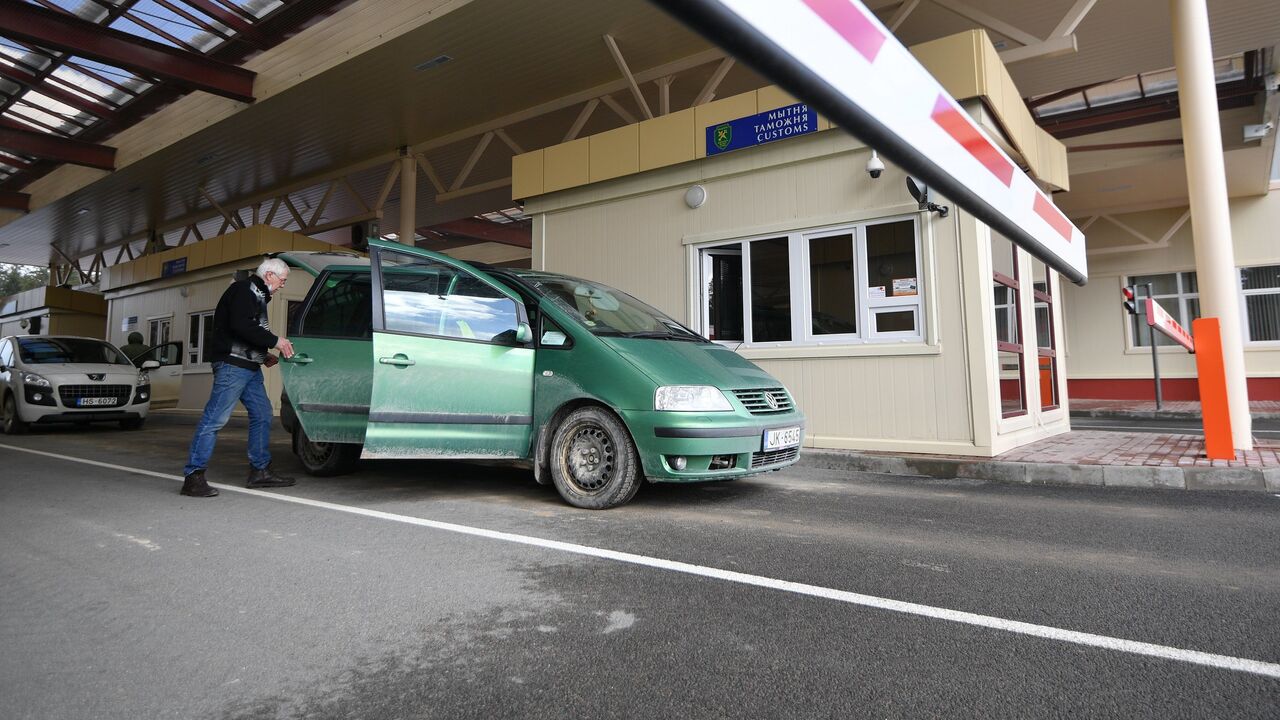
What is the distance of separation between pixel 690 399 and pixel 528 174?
6.69m

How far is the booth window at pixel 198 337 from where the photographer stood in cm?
1767

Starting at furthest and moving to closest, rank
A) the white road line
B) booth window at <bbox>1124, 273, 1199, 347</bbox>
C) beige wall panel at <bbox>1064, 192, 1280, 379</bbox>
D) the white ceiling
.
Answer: booth window at <bbox>1124, 273, 1199, 347</bbox> → beige wall panel at <bbox>1064, 192, 1280, 379</bbox> → the white ceiling → the white road line

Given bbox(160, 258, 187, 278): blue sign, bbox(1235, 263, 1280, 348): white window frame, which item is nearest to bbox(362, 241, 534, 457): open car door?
bbox(160, 258, 187, 278): blue sign

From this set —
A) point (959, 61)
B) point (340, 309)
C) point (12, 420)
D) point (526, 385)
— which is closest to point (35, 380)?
point (12, 420)

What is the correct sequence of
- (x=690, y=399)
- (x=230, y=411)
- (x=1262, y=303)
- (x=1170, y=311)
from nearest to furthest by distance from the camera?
(x=690, y=399) → (x=230, y=411) → (x=1262, y=303) → (x=1170, y=311)

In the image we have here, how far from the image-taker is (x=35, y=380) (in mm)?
9523

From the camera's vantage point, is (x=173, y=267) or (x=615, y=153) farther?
(x=173, y=267)

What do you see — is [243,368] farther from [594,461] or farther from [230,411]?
[594,461]

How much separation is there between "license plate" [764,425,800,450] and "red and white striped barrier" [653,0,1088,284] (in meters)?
3.10

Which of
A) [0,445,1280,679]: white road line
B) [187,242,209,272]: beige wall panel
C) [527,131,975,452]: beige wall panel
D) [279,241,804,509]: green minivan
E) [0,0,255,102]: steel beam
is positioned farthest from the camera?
[187,242,209,272]: beige wall panel

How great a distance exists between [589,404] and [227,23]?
11575mm

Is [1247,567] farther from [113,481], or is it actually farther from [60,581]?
[113,481]

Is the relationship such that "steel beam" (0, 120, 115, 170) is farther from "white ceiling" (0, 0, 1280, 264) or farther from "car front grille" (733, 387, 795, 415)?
"car front grille" (733, 387, 795, 415)

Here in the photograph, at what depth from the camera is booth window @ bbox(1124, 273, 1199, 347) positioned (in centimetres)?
1694
